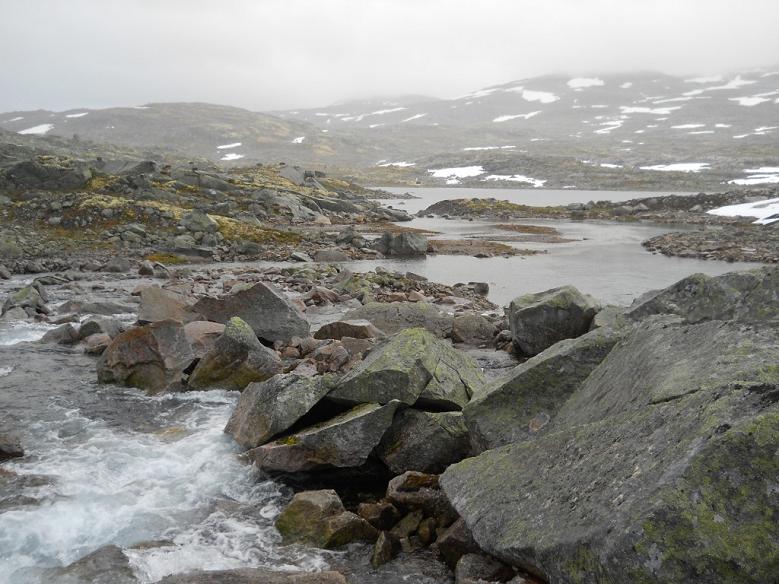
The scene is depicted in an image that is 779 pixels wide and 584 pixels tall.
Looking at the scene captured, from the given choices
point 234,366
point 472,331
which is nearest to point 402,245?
point 472,331

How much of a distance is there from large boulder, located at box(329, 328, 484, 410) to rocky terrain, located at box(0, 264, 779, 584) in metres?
0.05

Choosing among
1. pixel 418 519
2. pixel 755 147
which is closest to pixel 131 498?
pixel 418 519

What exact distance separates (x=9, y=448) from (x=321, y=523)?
711 centimetres

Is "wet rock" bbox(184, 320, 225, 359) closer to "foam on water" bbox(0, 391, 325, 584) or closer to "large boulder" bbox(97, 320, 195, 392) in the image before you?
"large boulder" bbox(97, 320, 195, 392)

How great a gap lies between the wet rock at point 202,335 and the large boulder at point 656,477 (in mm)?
11111

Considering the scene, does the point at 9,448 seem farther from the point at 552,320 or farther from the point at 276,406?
the point at 552,320

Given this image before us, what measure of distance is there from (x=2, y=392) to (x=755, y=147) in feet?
725

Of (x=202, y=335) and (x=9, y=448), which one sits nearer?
(x=9, y=448)

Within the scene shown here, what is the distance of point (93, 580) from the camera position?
28.3 feet

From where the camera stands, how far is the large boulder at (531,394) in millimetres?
10594

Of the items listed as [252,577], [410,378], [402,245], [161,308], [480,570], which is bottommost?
[402,245]

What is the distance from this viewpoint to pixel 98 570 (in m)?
8.84

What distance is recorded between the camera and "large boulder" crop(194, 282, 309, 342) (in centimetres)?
2055

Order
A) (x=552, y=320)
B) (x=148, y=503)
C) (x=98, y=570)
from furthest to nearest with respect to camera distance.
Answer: (x=552, y=320) < (x=148, y=503) < (x=98, y=570)
